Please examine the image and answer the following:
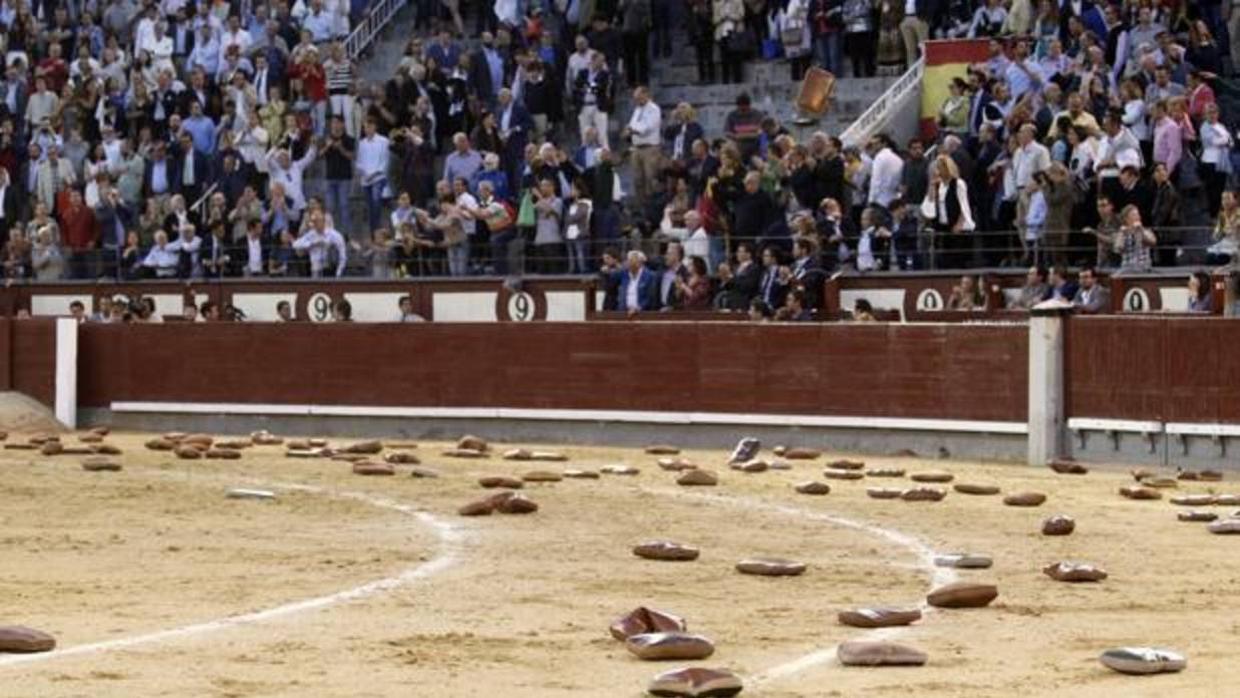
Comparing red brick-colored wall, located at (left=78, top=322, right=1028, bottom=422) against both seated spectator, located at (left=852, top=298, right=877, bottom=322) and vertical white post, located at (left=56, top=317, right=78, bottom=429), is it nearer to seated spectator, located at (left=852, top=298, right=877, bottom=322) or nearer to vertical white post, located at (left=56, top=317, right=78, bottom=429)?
vertical white post, located at (left=56, top=317, right=78, bottom=429)

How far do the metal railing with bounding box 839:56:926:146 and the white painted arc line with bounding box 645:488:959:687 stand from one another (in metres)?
9.24

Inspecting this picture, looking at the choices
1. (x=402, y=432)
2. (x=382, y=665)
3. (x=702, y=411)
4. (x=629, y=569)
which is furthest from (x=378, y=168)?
(x=382, y=665)

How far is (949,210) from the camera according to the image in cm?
2477

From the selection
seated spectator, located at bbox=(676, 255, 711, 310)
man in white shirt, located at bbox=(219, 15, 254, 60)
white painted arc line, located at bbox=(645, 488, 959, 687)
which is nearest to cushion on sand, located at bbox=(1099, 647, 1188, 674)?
white painted arc line, located at bbox=(645, 488, 959, 687)

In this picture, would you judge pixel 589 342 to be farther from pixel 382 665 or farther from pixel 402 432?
pixel 382 665

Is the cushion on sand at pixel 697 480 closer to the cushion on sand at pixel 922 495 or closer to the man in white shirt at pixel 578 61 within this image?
the cushion on sand at pixel 922 495

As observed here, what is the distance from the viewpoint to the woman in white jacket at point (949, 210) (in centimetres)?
2455

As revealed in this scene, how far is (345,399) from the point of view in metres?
28.2

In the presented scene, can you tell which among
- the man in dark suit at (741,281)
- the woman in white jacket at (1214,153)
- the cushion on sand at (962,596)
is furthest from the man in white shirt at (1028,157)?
the cushion on sand at (962,596)

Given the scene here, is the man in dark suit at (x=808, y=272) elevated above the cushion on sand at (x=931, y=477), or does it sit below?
above

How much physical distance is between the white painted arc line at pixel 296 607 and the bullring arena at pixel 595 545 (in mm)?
29

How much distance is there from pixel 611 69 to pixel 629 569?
16910mm

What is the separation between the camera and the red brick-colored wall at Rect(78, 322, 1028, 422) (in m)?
23.8

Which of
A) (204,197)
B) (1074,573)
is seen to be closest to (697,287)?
(204,197)
